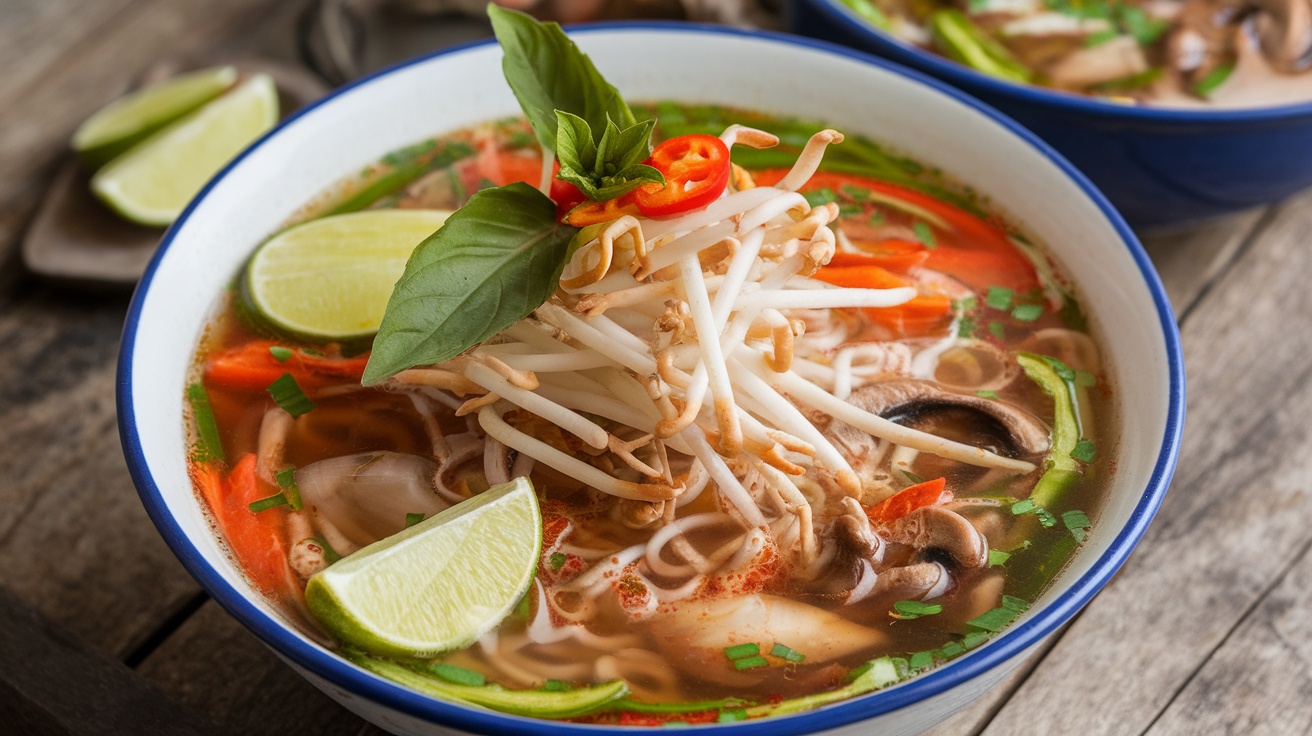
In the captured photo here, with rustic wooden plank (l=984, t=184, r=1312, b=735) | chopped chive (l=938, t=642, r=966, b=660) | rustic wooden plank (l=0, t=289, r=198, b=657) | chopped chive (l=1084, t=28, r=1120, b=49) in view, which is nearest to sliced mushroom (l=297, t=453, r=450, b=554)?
rustic wooden plank (l=0, t=289, r=198, b=657)

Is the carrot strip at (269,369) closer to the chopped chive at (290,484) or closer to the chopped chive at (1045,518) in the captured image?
the chopped chive at (290,484)

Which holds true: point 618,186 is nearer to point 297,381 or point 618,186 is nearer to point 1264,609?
point 297,381

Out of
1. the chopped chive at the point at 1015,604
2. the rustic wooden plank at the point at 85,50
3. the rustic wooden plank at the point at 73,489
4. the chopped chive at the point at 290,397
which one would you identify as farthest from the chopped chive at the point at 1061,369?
the rustic wooden plank at the point at 85,50

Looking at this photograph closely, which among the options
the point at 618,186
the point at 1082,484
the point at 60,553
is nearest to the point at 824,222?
the point at 618,186

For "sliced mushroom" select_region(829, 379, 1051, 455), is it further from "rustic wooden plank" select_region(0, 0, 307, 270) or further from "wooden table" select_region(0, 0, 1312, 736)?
"rustic wooden plank" select_region(0, 0, 307, 270)

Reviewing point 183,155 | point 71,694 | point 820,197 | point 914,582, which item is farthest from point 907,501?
point 183,155

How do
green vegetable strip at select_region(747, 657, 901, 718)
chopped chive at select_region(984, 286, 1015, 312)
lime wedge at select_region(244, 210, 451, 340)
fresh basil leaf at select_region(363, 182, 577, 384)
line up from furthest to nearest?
chopped chive at select_region(984, 286, 1015, 312) → lime wedge at select_region(244, 210, 451, 340) → fresh basil leaf at select_region(363, 182, 577, 384) → green vegetable strip at select_region(747, 657, 901, 718)
